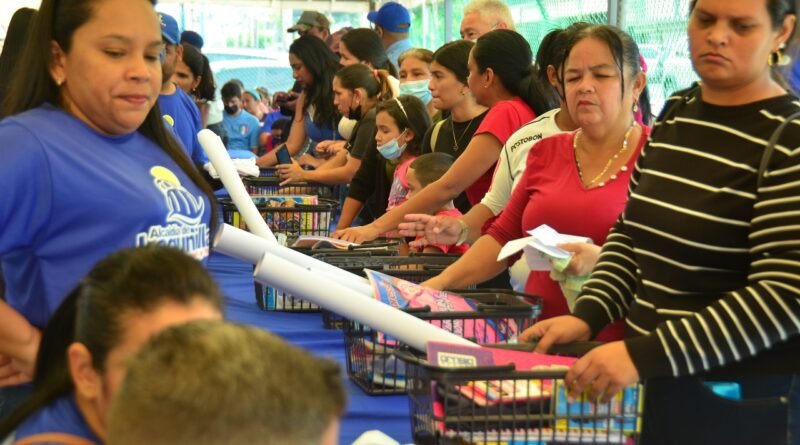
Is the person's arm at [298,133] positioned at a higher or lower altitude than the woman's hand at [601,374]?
lower

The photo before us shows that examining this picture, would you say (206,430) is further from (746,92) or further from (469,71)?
(469,71)

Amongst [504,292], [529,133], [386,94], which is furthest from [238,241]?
[386,94]

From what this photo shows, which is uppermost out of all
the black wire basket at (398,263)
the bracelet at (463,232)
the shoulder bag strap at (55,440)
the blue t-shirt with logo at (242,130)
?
the shoulder bag strap at (55,440)

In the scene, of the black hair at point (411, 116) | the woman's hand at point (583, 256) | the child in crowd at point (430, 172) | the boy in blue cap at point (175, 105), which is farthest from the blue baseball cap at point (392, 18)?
the woman's hand at point (583, 256)

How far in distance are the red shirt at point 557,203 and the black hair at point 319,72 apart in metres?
3.59

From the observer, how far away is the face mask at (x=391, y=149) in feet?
13.6

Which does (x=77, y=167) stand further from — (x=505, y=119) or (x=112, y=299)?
(x=505, y=119)

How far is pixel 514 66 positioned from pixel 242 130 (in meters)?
6.67

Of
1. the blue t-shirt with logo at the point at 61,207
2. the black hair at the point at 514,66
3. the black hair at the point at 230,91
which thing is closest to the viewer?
the blue t-shirt with logo at the point at 61,207

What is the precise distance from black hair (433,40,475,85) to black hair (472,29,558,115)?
0.32 meters

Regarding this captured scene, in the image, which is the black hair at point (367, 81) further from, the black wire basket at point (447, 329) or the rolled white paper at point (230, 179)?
the black wire basket at point (447, 329)

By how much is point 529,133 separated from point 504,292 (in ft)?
2.57

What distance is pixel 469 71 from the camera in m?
3.58

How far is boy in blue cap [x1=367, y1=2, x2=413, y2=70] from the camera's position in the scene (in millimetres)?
6293
